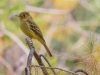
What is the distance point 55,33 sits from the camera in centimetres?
386

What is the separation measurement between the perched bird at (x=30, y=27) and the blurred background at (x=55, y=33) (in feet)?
0.39

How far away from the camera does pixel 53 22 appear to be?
3.90m

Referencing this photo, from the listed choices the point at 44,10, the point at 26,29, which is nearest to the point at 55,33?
the point at 44,10

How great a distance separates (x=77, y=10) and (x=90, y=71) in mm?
3258

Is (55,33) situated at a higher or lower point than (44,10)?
lower

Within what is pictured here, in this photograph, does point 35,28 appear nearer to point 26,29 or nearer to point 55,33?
point 26,29

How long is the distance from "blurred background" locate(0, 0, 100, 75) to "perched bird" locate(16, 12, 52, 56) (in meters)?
0.12

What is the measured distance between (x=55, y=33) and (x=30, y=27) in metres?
2.31

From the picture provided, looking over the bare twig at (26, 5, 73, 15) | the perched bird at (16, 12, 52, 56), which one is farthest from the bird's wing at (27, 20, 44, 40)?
the bare twig at (26, 5, 73, 15)

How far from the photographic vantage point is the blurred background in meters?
1.24

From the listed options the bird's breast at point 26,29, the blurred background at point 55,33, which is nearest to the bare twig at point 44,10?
the blurred background at point 55,33

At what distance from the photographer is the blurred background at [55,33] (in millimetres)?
1236

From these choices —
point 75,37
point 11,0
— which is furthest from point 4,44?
point 75,37

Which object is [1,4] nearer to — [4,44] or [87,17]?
[4,44]
